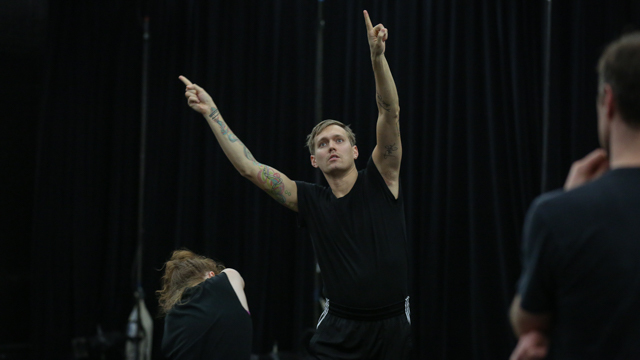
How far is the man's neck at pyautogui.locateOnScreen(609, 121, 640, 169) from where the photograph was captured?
96cm

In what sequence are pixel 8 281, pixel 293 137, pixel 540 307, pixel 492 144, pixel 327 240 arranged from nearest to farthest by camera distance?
pixel 540 307 < pixel 327 240 < pixel 492 144 < pixel 293 137 < pixel 8 281

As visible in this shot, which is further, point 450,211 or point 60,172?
point 60,172

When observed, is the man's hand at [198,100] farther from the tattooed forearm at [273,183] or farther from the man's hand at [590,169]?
the man's hand at [590,169]

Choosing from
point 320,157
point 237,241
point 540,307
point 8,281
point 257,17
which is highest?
point 257,17

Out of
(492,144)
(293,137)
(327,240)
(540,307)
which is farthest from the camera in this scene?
(293,137)

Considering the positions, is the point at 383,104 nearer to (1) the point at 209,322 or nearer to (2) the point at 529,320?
(1) the point at 209,322

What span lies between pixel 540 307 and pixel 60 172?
3.97 meters

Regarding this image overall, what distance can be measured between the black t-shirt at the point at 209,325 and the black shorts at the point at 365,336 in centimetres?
28

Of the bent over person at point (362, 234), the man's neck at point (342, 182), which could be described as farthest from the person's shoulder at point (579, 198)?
the man's neck at point (342, 182)

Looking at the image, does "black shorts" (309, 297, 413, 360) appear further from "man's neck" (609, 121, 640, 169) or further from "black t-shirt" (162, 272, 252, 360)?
"man's neck" (609, 121, 640, 169)

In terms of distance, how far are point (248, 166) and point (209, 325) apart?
0.70m

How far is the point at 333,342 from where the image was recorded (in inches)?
80.7

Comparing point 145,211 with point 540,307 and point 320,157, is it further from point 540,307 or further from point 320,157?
point 540,307

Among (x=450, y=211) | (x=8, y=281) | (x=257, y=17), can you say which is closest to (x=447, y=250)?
(x=450, y=211)
